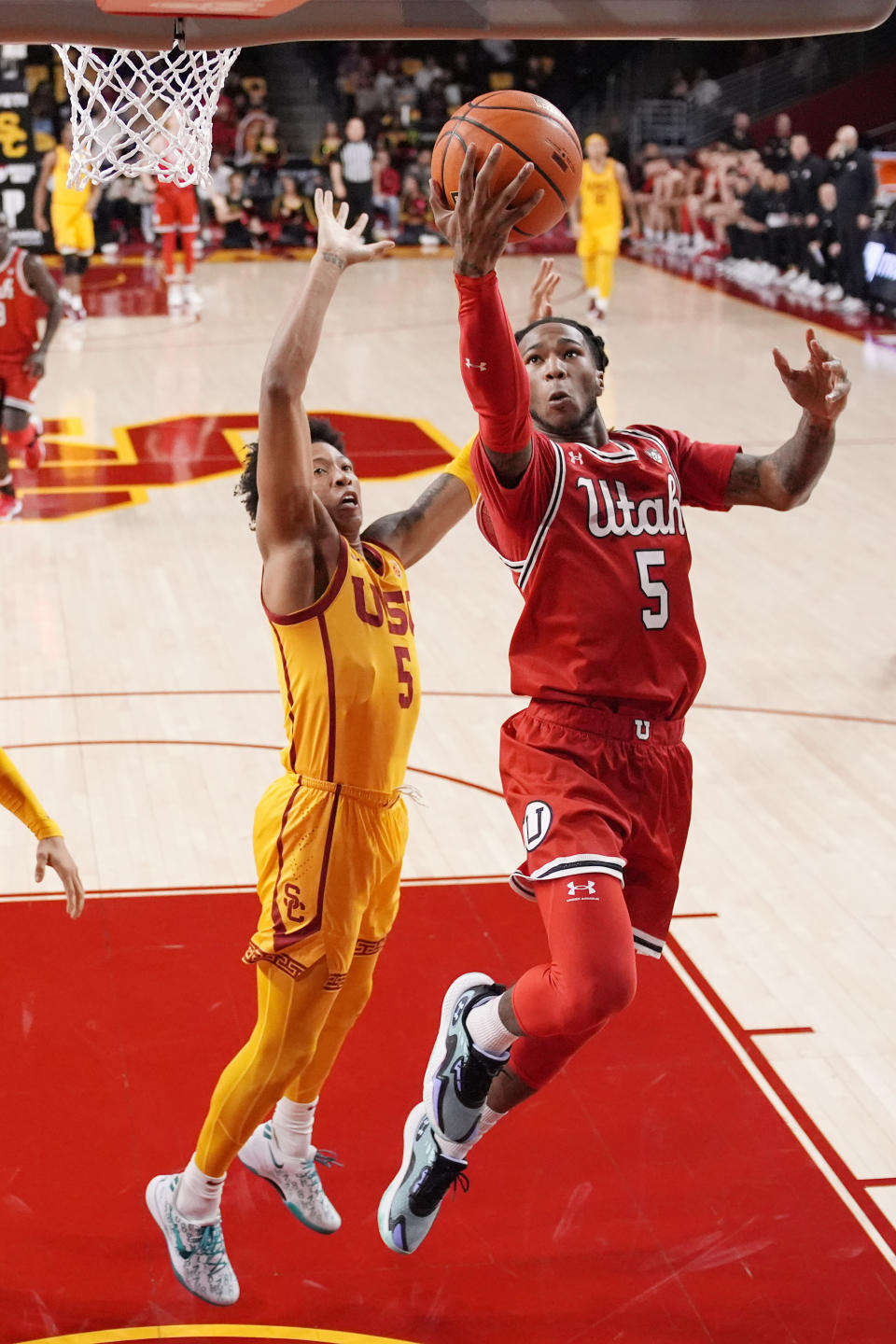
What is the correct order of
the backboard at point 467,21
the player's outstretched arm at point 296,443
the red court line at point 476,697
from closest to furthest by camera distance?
the player's outstretched arm at point 296,443 < the backboard at point 467,21 < the red court line at point 476,697

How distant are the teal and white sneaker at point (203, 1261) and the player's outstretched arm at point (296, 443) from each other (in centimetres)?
141

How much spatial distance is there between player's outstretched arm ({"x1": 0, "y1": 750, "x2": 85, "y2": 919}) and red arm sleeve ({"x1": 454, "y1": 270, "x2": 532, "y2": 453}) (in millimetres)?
1341

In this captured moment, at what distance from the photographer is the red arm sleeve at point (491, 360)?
11.3 feet

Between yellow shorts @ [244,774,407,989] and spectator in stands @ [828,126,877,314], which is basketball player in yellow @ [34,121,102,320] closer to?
spectator in stands @ [828,126,877,314]

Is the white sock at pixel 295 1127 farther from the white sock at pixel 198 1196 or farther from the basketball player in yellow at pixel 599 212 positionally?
the basketball player in yellow at pixel 599 212

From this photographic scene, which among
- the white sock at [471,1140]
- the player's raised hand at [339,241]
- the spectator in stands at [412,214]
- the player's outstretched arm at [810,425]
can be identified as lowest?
the spectator in stands at [412,214]

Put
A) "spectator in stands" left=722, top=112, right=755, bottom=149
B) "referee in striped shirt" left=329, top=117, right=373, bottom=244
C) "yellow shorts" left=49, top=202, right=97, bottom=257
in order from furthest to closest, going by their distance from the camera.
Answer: "referee in striped shirt" left=329, top=117, right=373, bottom=244 → "spectator in stands" left=722, top=112, right=755, bottom=149 → "yellow shorts" left=49, top=202, right=97, bottom=257

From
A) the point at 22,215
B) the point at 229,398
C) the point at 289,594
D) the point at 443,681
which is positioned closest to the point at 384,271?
the point at 22,215

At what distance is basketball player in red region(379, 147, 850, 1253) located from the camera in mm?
3664

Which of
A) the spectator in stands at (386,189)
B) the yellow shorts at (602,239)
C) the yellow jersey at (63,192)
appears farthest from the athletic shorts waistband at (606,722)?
the spectator in stands at (386,189)

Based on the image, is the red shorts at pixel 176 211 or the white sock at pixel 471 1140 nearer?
the white sock at pixel 471 1140

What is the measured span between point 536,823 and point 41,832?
1.15m

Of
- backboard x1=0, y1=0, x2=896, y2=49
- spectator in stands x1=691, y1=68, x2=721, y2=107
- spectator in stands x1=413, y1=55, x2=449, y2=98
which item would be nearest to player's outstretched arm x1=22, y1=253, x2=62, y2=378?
backboard x1=0, y1=0, x2=896, y2=49

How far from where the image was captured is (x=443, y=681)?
7.68 m
